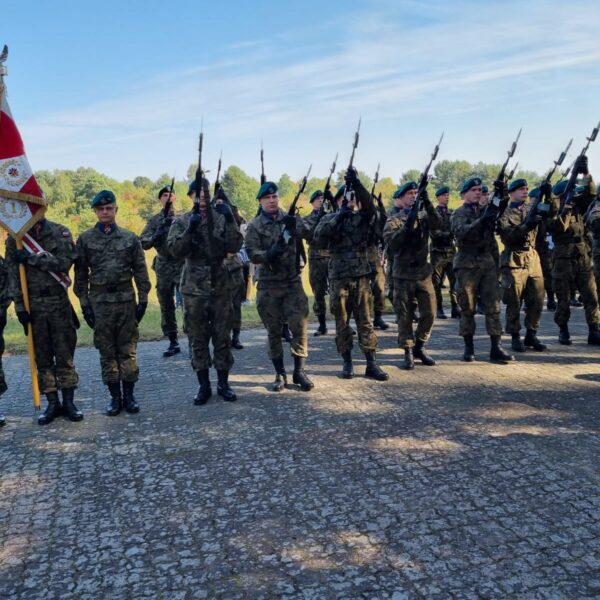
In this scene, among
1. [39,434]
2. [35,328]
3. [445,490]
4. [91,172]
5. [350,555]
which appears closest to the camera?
[350,555]

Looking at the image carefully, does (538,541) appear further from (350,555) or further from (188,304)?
(188,304)

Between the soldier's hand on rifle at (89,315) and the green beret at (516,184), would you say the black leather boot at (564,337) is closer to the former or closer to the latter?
the green beret at (516,184)

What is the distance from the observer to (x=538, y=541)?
2.98 meters

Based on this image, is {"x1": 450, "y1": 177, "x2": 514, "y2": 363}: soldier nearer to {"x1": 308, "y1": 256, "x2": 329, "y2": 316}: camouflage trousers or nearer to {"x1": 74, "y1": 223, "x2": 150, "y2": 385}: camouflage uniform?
{"x1": 308, "y1": 256, "x2": 329, "y2": 316}: camouflage trousers

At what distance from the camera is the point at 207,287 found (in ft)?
19.0

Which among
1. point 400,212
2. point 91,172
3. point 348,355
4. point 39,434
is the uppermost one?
point 91,172

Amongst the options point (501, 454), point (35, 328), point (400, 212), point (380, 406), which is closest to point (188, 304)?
point (35, 328)

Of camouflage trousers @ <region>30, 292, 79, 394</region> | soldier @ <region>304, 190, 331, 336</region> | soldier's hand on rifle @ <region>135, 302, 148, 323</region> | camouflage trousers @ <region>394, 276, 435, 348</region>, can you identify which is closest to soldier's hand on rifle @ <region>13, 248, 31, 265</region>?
camouflage trousers @ <region>30, 292, 79, 394</region>

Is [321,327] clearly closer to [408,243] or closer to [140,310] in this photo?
[408,243]

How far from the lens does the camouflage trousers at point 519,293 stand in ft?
24.2

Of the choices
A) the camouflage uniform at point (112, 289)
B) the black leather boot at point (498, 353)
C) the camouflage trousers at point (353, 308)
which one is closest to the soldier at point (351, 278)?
the camouflage trousers at point (353, 308)

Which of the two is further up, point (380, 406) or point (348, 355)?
point (348, 355)

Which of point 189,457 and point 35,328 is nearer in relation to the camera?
point 189,457

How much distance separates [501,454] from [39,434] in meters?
3.99
